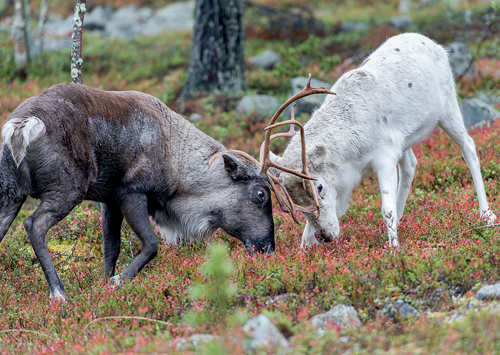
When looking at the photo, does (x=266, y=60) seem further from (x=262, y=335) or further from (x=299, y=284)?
(x=262, y=335)

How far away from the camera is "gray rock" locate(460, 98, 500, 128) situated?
35.1ft

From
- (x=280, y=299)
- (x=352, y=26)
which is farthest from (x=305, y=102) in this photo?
(x=352, y=26)

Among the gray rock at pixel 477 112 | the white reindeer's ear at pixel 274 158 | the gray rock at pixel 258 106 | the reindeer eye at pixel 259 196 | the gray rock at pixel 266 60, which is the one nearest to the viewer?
the white reindeer's ear at pixel 274 158

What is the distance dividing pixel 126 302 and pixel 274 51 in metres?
14.9

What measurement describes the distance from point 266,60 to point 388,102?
11.5m

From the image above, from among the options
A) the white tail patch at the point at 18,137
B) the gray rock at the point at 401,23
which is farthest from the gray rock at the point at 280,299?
the gray rock at the point at 401,23

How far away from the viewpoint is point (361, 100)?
6.26 metres

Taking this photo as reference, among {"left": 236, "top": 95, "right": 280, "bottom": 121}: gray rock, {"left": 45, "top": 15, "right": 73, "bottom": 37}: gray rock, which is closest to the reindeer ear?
{"left": 236, "top": 95, "right": 280, "bottom": 121}: gray rock

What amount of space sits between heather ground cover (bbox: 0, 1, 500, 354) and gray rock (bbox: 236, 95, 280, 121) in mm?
3992

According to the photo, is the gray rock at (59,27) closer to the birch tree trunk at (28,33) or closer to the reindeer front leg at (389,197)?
the birch tree trunk at (28,33)

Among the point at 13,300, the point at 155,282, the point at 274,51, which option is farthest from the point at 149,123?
the point at 274,51

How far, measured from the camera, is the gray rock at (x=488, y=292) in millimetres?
4253

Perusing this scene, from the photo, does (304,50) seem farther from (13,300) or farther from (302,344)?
(302,344)

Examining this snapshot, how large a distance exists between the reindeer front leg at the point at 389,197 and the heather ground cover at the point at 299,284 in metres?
0.22
